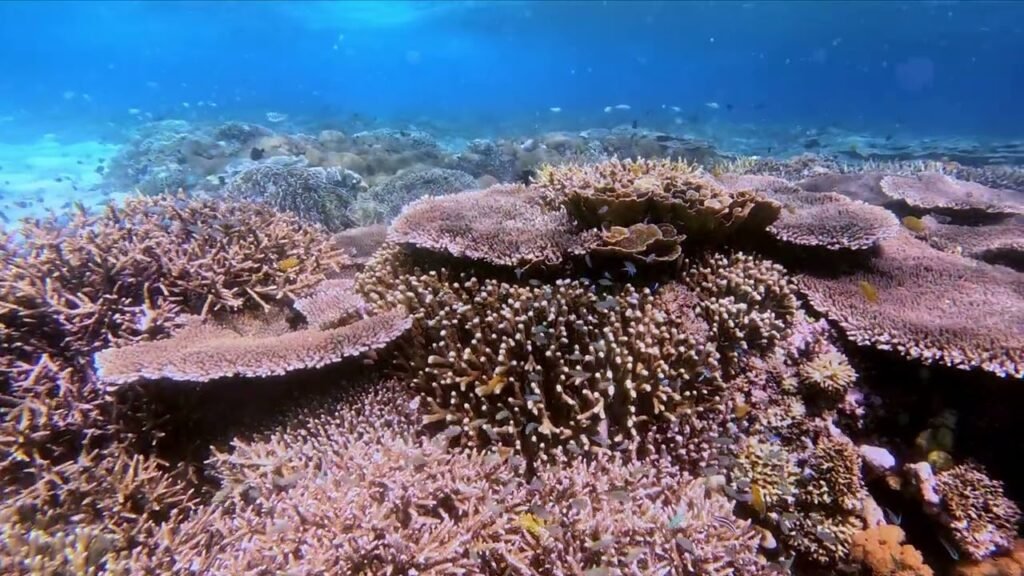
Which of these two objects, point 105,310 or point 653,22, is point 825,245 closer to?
point 105,310

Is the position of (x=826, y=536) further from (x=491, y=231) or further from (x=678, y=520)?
(x=491, y=231)

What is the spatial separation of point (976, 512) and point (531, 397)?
322 cm

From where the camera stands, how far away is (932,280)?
4.54 m

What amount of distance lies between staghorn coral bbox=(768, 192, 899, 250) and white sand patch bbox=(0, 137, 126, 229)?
34.9 ft

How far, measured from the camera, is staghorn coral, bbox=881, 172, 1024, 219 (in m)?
6.57

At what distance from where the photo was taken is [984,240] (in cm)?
571

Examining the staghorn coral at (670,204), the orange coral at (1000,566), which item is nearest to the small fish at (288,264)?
the staghorn coral at (670,204)

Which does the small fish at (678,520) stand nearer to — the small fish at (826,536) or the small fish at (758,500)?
the small fish at (758,500)

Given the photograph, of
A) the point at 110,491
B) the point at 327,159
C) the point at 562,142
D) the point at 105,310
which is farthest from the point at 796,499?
the point at 562,142

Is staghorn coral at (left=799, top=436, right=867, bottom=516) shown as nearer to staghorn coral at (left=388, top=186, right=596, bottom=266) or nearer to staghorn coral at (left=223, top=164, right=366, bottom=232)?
staghorn coral at (left=388, top=186, right=596, bottom=266)

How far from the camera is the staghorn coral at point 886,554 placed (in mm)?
3447

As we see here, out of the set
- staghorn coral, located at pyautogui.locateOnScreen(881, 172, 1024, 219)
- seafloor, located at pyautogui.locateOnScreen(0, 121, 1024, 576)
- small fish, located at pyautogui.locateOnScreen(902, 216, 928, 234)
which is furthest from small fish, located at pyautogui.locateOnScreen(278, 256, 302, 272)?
staghorn coral, located at pyautogui.locateOnScreen(881, 172, 1024, 219)

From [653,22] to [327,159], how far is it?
7445 cm

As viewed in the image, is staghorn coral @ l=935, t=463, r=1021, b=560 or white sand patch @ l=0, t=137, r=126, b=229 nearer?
staghorn coral @ l=935, t=463, r=1021, b=560
